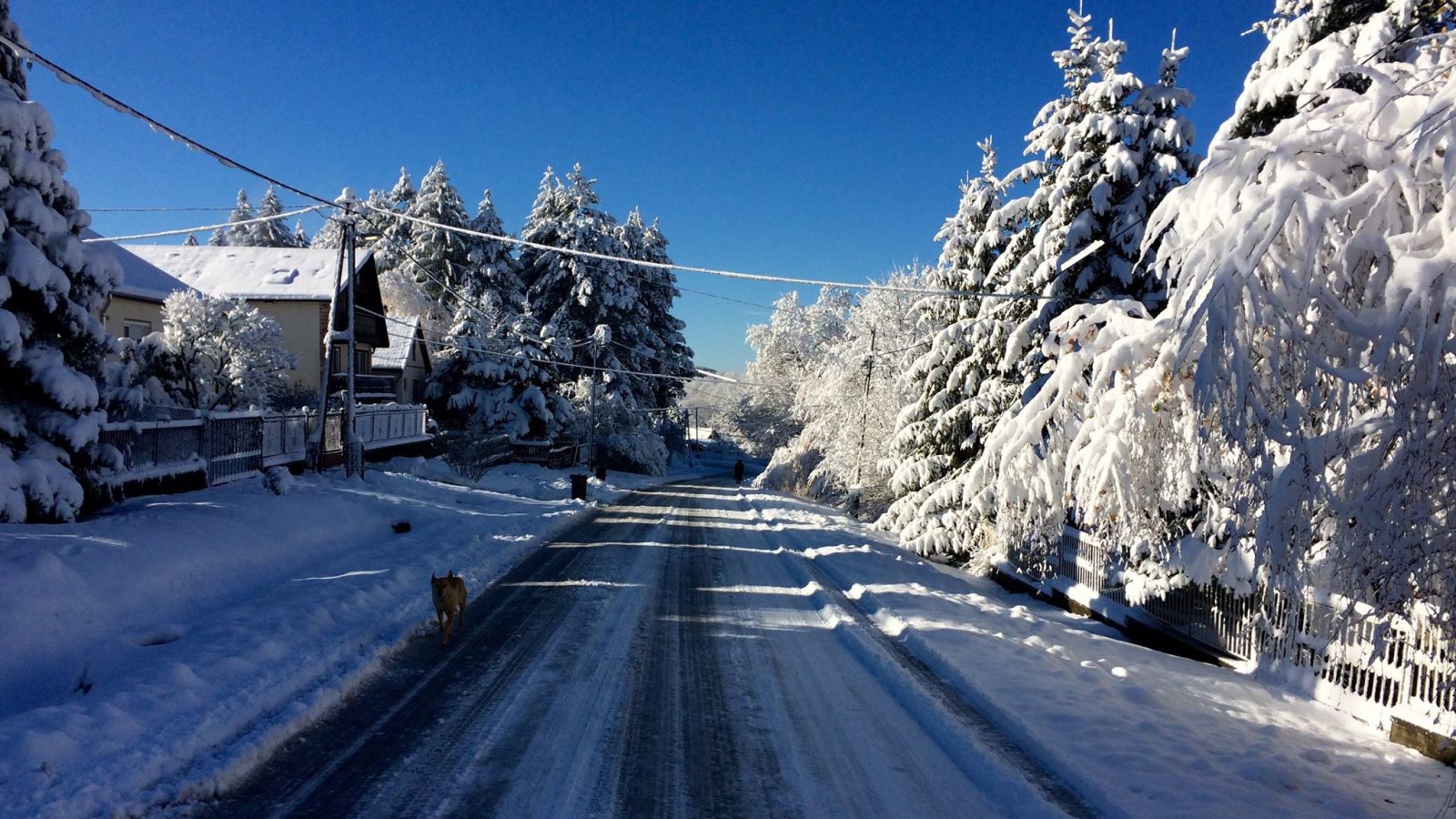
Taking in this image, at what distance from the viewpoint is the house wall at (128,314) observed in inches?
928

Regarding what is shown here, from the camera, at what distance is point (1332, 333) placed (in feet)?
14.6

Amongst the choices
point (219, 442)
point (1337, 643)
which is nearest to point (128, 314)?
point (219, 442)

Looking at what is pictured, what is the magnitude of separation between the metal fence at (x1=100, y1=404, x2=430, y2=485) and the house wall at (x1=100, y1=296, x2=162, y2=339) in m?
8.42

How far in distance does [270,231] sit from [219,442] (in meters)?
58.5

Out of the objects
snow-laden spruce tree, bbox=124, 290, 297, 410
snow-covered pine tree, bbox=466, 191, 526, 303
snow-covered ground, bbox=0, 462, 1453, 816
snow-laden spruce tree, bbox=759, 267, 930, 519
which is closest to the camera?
snow-covered ground, bbox=0, 462, 1453, 816

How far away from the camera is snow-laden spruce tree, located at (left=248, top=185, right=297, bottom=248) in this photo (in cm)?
6381

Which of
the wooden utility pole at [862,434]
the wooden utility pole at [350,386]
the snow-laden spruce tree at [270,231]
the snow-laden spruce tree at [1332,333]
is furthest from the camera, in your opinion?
the snow-laden spruce tree at [270,231]

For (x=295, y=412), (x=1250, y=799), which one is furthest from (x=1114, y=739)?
(x=295, y=412)

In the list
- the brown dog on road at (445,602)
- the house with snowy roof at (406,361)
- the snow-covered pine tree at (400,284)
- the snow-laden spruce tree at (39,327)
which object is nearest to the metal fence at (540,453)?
the house with snowy roof at (406,361)

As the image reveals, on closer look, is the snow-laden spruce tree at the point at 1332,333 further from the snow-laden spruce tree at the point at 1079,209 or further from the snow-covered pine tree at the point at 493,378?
the snow-covered pine tree at the point at 493,378

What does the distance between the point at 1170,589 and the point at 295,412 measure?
731 inches

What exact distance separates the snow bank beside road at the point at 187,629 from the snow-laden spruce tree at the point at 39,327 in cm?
67

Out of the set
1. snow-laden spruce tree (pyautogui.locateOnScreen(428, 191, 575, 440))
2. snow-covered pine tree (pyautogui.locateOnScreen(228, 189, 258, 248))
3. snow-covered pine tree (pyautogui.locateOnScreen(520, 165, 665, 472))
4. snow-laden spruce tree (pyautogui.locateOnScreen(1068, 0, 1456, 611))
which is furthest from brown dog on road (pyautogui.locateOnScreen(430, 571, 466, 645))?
snow-covered pine tree (pyautogui.locateOnScreen(228, 189, 258, 248))

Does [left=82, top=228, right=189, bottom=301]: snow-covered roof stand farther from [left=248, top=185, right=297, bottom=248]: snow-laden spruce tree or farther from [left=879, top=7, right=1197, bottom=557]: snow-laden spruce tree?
[left=248, top=185, right=297, bottom=248]: snow-laden spruce tree
